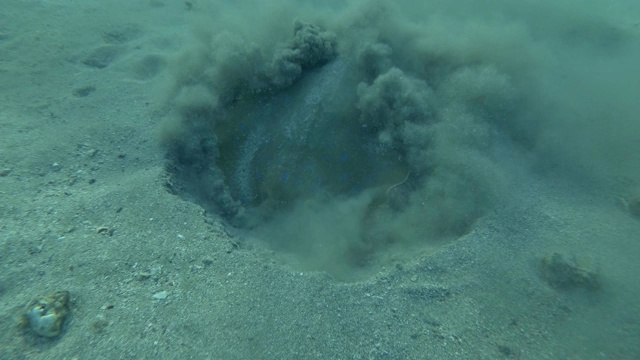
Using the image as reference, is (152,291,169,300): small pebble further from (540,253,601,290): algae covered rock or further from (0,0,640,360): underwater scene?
(540,253,601,290): algae covered rock

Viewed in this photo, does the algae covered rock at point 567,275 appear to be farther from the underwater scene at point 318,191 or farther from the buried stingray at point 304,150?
the buried stingray at point 304,150

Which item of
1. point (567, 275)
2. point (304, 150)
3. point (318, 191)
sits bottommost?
point (318, 191)

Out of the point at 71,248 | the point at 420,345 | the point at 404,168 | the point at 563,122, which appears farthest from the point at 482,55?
the point at 71,248

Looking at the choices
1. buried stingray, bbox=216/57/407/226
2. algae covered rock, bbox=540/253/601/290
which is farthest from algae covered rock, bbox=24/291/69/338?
algae covered rock, bbox=540/253/601/290

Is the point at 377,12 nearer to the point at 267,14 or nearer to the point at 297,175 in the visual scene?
the point at 267,14

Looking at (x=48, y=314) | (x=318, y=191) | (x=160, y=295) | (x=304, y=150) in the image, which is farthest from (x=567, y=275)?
(x=48, y=314)

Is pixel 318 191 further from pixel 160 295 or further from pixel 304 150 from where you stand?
pixel 160 295

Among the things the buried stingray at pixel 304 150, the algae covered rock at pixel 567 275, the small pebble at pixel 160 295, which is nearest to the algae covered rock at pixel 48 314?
the small pebble at pixel 160 295
